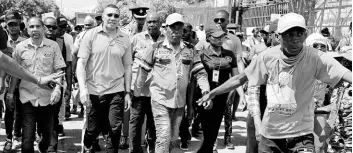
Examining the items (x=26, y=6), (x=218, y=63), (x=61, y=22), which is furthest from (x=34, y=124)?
(x=26, y=6)

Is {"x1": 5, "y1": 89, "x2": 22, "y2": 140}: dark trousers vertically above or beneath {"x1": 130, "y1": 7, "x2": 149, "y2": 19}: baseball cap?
beneath

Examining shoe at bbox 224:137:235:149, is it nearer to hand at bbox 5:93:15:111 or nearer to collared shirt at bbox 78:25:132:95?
collared shirt at bbox 78:25:132:95

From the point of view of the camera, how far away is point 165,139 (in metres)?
5.69

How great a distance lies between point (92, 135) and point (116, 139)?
36cm

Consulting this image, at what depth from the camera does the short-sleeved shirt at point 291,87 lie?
13.4 feet

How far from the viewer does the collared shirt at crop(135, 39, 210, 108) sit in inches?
233

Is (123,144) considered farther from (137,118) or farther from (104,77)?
(104,77)

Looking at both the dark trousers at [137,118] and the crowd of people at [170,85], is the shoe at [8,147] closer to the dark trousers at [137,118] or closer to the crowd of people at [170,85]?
the crowd of people at [170,85]

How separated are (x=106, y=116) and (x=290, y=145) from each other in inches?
110

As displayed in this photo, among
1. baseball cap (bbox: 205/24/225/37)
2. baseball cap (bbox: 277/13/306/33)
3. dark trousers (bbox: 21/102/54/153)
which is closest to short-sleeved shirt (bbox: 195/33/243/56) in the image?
baseball cap (bbox: 205/24/225/37)

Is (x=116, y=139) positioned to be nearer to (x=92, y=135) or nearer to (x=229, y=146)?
(x=92, y=135)

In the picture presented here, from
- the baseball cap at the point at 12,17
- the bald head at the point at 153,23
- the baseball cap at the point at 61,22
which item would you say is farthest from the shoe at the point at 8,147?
the bald head at the point at 153,23

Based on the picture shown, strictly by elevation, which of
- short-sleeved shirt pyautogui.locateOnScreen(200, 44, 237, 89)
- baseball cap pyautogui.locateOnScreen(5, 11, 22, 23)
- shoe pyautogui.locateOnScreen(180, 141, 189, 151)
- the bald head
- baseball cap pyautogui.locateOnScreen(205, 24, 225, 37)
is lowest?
shoe pyautogui.locateOnScreen(180, 141, 189, 151)

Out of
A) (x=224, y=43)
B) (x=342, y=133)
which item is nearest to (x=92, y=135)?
(x=224, y=43)
